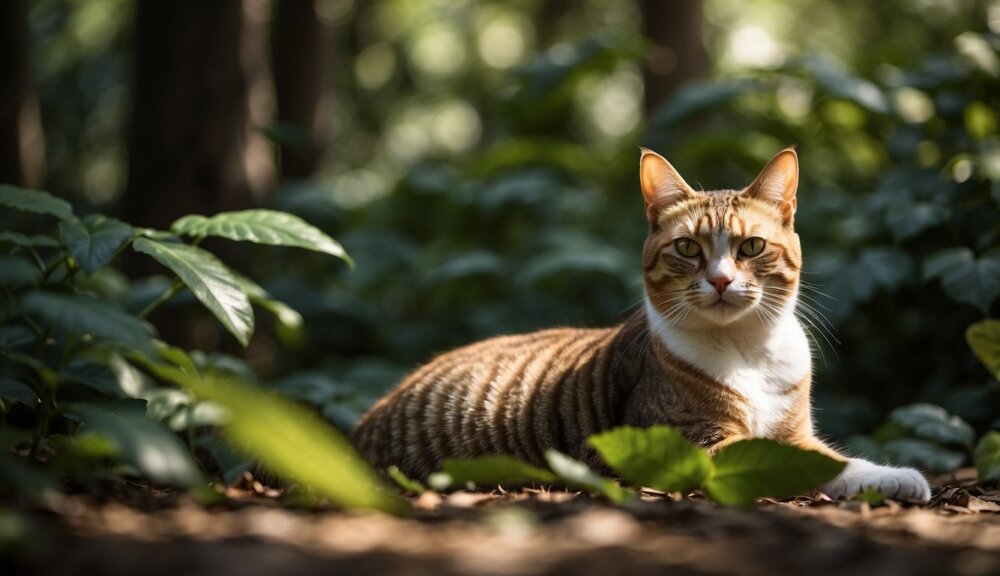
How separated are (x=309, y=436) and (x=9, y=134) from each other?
625 cm

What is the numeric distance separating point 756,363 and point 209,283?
6.44 ft

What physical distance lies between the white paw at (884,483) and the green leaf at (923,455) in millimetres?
735

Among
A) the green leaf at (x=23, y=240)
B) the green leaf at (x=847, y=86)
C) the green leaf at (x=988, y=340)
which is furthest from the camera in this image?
the green leaf at (x=847, y=86)

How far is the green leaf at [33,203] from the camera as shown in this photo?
283cm

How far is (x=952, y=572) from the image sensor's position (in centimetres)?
168

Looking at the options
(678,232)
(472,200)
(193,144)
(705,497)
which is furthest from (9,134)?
(705,497)

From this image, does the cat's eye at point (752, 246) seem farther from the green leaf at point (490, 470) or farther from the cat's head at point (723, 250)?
the green leaf at point (490, 470)

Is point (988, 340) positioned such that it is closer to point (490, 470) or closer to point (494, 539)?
point (490, 470)

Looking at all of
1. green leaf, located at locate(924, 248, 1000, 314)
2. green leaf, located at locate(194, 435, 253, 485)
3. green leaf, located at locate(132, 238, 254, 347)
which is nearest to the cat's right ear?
green leaf, located at locate(924, 248, 1000, 314)

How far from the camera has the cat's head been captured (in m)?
3.07

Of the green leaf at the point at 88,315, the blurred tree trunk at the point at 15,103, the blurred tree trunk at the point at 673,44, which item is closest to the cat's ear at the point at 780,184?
the green leaf at the point at 88,315

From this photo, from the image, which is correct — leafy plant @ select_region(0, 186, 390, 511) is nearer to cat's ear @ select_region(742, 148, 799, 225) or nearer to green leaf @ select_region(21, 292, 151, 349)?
green leaf @ select_region(21, 292, 151, 349)

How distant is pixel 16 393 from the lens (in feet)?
8.80

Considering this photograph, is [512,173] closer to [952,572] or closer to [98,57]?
[952,572]
